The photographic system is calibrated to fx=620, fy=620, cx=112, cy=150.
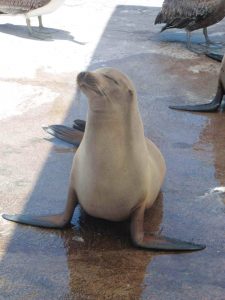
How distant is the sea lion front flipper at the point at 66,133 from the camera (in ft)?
13.5

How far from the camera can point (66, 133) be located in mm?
4207

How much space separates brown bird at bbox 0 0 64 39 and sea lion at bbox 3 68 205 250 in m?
4.61

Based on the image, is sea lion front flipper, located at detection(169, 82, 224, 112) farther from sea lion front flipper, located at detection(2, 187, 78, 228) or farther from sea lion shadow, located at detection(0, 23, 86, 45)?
sea lion shadow, located at detection(0, 23, 86, 45)

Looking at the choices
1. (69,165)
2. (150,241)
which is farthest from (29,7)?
(150,241)

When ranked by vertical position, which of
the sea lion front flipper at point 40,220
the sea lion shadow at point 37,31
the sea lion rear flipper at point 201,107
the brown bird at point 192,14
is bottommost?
the sea lion shadow at point 37,31

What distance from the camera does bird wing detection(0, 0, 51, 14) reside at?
7477 millimetres

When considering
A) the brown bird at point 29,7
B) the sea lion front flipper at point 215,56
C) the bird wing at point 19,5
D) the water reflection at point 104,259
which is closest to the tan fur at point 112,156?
the water reflection at point 104,259

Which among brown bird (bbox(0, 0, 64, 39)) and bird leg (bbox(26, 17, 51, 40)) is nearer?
bird leg (bbox(26, 17, 51, 40))

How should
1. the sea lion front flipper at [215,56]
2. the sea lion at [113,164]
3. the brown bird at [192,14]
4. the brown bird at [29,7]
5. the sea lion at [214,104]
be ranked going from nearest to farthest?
1. the sea lion at [113,164]
2. the sea lion at [214,104]
3. the sea lion front flipper at [215,56]
4. the brown bird at [192,14]
5. the brown bird at [29,7]

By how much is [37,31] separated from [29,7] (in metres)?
0.30

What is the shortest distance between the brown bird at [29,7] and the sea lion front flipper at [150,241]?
186 inches

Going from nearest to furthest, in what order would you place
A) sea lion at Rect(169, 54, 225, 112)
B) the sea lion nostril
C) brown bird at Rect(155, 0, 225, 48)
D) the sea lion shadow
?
the sea lion nostril → sea lion at Rect(169, 54, 225, 112) → brown bird at Rect(155, 0, 225, 48) → the sea lion shadow

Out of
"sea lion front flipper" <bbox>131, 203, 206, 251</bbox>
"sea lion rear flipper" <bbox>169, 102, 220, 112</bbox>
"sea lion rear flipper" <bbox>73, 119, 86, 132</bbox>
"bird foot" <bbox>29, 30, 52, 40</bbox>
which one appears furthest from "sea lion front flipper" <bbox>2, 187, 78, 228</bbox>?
"bird foot" <bbox>29, 30, 52, 40</bbox>

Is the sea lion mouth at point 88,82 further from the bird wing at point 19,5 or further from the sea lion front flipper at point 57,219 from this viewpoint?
the bird wing at point 19,5
